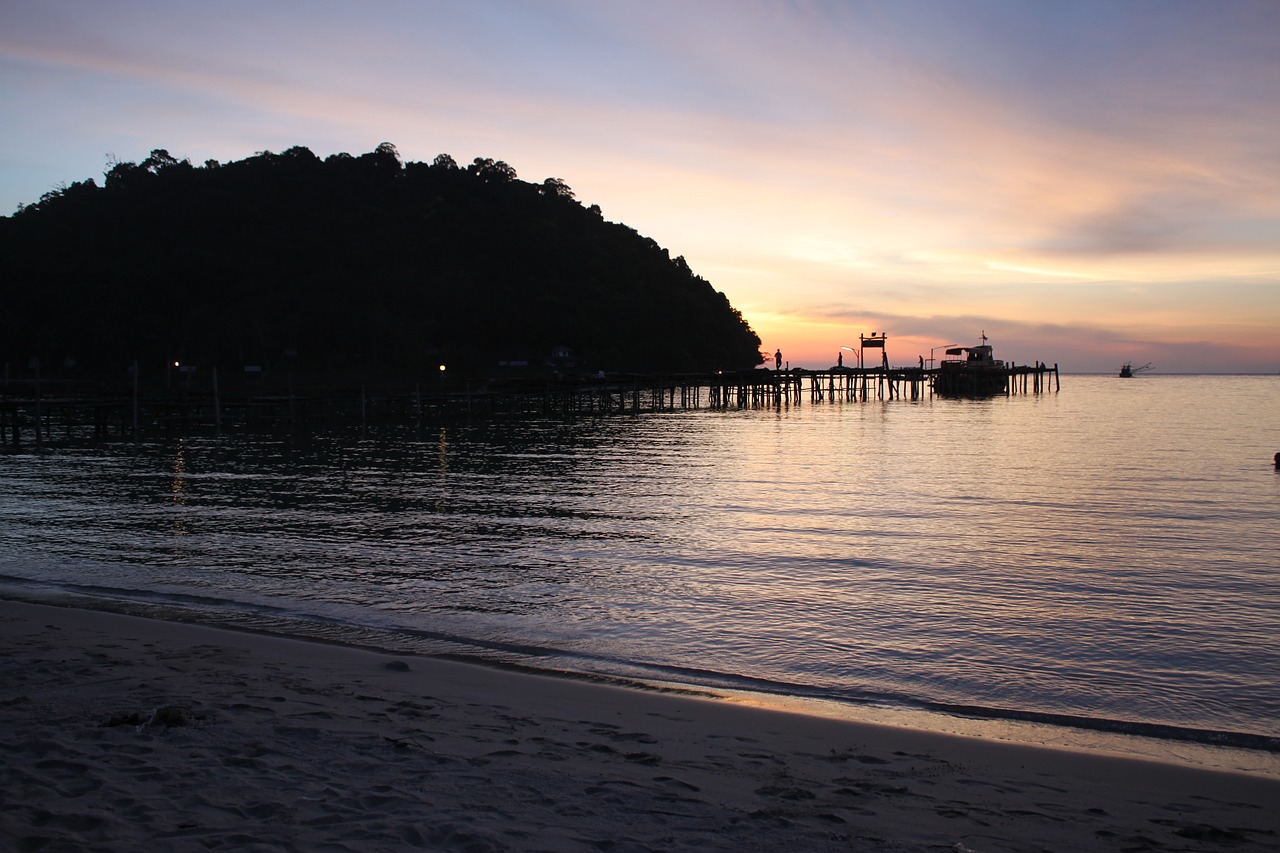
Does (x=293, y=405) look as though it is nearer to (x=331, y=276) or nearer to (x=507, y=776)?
(x=507, y=776)

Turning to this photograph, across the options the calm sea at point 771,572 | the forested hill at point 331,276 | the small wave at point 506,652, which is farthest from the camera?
the forested hill at point 331,276

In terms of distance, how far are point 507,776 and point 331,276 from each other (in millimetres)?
97352

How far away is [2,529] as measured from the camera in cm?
1444

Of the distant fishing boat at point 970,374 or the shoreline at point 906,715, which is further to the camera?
the distant fishing boat at point 970,374

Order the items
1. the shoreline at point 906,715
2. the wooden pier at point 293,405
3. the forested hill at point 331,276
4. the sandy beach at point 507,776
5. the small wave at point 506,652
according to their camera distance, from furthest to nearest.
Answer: the forested hill at point 331,276, the wooden pier at point 293,405, the small wave at point 506,652, the shoreline at point 906,715, the sandy beach at point 507,776

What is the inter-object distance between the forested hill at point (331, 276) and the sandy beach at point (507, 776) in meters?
78.3

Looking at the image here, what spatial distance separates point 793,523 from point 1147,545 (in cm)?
563

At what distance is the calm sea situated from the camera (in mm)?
7176

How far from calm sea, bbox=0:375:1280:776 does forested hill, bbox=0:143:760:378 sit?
198ft

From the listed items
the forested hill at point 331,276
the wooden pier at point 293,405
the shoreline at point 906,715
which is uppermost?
the forested hill at point 331,276

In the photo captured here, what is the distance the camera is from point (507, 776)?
4500mm

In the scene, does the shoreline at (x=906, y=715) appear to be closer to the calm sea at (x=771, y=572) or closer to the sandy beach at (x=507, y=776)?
the calm sea at (x=771, y=572)

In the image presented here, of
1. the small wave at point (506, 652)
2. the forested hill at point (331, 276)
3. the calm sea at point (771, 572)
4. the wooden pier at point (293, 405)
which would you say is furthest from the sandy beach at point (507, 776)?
the forested hill at point (331, 276)

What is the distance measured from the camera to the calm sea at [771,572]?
7.18 meters
